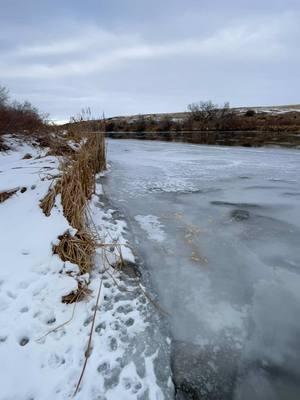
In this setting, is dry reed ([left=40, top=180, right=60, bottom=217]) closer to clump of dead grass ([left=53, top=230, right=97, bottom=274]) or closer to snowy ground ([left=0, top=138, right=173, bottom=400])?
snowy ground ([left=0, top=138, right=173, bottom=400])

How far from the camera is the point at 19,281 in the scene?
83.2 inches

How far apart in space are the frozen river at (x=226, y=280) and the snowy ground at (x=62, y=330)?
0.18 m

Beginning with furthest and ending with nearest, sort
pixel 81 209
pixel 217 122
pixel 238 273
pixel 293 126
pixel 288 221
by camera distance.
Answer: pixel 217 122 → pixel 293 126 → pixel 288 221 → pixel 81 209 → pixel 238 273

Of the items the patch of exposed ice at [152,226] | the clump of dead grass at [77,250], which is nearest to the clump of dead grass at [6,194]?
the clump of dead grass at [77,250]

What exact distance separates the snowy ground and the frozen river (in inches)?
7.2

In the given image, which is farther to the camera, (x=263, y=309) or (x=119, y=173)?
(x=119, y=173)

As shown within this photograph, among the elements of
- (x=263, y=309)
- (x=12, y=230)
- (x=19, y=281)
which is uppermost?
(x=12, y=230)

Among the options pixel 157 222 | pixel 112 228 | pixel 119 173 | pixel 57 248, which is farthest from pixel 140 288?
pixel 119 173

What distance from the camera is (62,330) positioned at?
5.98 ft

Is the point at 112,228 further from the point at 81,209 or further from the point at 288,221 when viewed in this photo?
the point at 288,221

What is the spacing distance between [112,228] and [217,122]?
2979cm

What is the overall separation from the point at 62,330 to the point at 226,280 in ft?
4.74

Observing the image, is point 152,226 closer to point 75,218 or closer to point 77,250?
point 75,218

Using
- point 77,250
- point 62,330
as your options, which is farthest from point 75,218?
point 62,330
